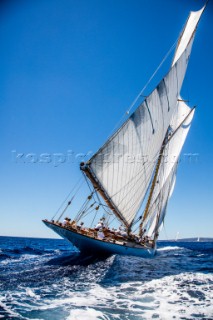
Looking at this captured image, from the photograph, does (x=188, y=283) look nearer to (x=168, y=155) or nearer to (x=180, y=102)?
(x=168, y=155)

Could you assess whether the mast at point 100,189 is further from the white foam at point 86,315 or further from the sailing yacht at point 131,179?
the white foam at point 86,315

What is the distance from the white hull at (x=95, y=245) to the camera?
19938 mm

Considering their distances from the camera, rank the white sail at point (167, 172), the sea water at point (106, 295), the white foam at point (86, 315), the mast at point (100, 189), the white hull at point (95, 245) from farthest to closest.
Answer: the white sail at point (167, 172) → the white hull at point (95, 245) → the mast at point (100, 189) → the sea water at point (106, 295) → the white foam at point (86, 315)

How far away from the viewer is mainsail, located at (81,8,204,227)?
1889 cm

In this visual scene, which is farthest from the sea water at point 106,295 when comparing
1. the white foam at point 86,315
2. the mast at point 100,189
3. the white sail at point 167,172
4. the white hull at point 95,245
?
the white sail at point 167,172

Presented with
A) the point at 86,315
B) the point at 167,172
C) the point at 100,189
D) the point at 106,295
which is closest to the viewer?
the point at 86,315

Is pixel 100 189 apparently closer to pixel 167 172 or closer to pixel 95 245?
pixel 95 245

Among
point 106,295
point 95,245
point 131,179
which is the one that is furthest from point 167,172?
point 106,295

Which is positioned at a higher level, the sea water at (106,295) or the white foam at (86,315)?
the white foam at (86,315)

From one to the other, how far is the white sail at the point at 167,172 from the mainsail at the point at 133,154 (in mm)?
4598

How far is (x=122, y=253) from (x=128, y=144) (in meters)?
9.45

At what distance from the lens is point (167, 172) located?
29.5m

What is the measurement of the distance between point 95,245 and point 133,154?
26.9 ft

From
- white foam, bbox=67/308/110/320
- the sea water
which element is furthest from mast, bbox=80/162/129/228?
white foam, bbox=67/308/110/320
